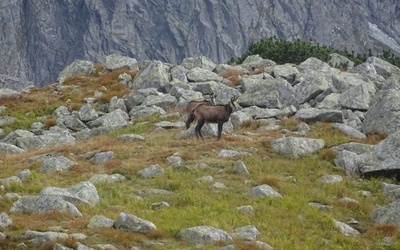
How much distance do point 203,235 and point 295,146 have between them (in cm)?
1084

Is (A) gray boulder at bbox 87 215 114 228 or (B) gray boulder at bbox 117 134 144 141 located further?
(B) gray boulder at bbox 117 134 144 141

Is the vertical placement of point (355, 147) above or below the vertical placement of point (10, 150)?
above

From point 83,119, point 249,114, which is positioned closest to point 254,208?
point 249,114

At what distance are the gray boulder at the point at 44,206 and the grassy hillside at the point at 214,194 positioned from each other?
1.13 ft

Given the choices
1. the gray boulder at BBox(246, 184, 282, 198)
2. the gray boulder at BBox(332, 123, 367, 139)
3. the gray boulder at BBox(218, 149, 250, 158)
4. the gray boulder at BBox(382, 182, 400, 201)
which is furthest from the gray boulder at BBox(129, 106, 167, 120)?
the gray boulder at BBox(382, 182, 400, 201)

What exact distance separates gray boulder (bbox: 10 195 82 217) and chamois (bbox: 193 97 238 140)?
11.0 metres

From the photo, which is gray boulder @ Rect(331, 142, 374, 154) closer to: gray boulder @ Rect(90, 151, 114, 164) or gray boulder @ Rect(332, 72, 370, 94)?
gray boulder @ Rect(90, 151, 114, 164)

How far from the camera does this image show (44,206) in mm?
15188

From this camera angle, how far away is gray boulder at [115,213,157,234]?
13969 mm

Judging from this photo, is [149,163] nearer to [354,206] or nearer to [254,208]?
[254,208]

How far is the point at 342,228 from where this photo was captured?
52.6 ft

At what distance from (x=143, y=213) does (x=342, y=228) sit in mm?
5374

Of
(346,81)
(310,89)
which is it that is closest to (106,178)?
(310,89)

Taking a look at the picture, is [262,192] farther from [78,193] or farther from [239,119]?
[239,119]
